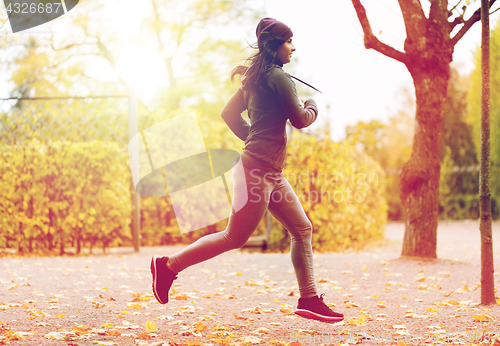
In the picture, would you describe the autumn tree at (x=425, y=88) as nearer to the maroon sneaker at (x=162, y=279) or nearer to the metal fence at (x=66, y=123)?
the maroon sneaker at (x=162, y=279)

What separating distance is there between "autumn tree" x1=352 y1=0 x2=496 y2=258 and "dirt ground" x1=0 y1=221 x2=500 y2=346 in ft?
1.41

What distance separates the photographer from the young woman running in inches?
104

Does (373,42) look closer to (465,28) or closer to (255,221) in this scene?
(465,28)

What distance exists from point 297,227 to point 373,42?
322 centimetres

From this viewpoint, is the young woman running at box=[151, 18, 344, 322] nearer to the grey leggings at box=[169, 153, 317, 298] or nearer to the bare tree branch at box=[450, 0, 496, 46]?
the grey leggings at box=[169, 153, 317, 298]

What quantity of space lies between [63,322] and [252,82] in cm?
194

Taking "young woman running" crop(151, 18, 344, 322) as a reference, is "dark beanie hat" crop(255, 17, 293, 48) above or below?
above

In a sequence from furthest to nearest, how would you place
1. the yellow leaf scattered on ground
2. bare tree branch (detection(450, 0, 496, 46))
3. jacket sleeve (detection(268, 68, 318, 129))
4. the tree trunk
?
the tree trunk
bare tree branch (detection(450, 0, 496, 46))
the yellow leaf scattered on ground
jacket sleeve (detection(268, 68, 318, 129))

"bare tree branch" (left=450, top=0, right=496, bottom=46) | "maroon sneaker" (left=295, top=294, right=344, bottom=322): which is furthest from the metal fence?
"maroon sneaker" (left=295, top=294, right=344, bottom=322)

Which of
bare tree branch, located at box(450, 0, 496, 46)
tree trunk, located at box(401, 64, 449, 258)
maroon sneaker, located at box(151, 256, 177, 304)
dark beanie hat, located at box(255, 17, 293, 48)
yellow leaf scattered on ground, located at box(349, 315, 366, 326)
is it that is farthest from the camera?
tree trunk, located at box(401, 64, 449, 258)

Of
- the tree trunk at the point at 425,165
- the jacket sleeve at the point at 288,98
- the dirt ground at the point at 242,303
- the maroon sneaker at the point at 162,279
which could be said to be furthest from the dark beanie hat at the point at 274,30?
the tree trunk at the point at 425,165

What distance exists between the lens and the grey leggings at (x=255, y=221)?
2.67 m

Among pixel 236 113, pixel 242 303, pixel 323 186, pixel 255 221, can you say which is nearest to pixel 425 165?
pixel 323 186

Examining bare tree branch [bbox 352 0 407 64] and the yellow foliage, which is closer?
bare tree branch [bbox 352 0 407 64]
